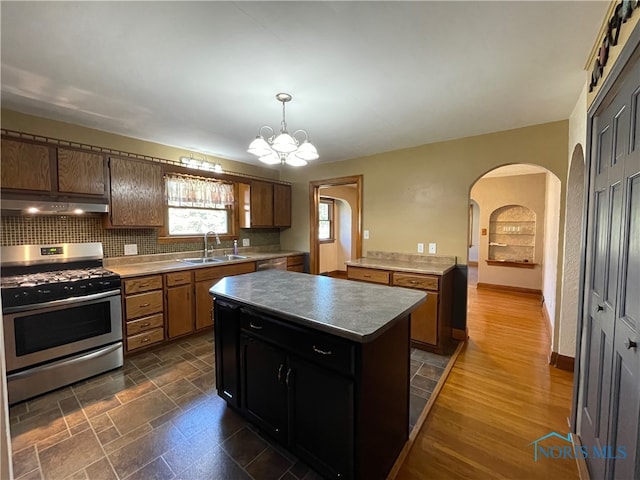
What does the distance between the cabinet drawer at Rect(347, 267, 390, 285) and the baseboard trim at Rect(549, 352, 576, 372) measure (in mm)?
1698

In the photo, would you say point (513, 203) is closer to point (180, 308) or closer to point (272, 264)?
point (272, 264)

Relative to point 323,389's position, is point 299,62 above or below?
above

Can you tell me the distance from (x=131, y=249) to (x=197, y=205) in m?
0.97

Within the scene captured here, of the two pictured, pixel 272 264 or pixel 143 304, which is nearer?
pixel 143 304

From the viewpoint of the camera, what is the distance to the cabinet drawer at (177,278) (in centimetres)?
311

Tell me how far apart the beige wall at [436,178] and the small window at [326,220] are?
2.68 m

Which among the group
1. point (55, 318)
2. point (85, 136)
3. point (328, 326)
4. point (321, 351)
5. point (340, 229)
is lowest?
point (55, 318)

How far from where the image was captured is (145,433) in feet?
6.16

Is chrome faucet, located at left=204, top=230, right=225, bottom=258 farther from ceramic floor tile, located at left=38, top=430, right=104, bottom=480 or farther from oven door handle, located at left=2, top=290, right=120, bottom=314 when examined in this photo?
ceramic floor tile, located at left=38, top=430, right=104, bottom=480

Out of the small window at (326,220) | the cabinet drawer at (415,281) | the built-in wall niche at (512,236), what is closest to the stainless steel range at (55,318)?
the cabinet drawer at (415,281)

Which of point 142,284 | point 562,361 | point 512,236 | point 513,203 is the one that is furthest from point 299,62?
point 512,236

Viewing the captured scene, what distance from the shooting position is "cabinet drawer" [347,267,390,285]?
131 inches

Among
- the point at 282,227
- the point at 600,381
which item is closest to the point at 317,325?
the point at 600,381

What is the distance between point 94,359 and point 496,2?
12.6 feet
